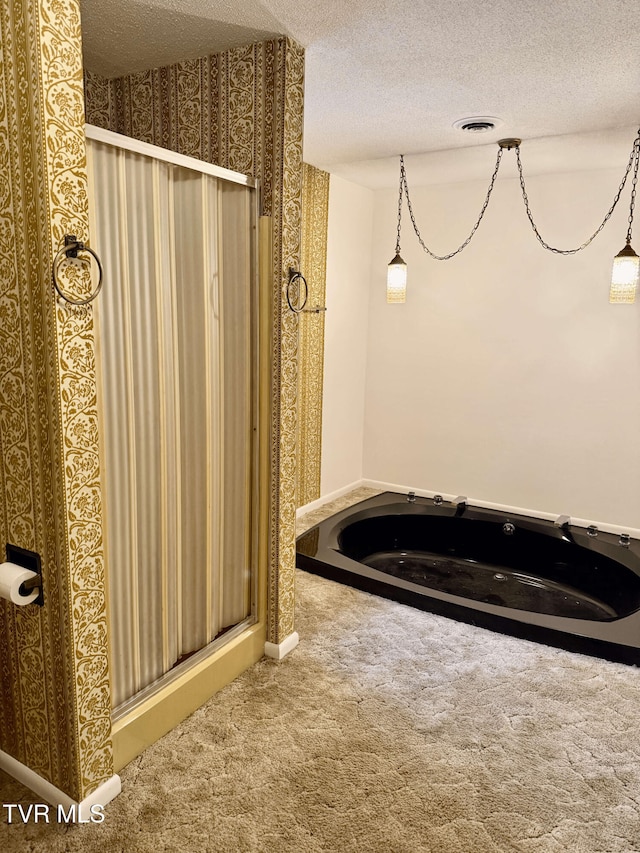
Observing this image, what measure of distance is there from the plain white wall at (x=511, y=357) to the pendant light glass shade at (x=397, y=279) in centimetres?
57

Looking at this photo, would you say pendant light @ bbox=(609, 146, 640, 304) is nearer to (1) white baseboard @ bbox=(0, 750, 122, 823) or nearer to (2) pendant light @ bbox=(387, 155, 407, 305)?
(2) pendant light @ bbox=(387, 155, 407, 305)

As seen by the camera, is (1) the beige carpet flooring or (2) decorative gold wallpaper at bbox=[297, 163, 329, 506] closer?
(1) the beige carpet flooring

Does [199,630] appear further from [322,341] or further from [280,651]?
[322,341]

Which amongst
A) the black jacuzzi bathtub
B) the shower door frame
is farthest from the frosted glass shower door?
the black jacuzzi bathtub

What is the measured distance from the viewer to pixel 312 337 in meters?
4.09

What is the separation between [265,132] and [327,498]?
9.08ft

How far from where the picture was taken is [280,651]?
2.49 metres

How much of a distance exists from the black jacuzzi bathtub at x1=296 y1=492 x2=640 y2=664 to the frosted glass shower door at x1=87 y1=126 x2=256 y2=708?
106 centimetres

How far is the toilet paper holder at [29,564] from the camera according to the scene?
162 cm

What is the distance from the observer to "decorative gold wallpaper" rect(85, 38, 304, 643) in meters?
2.16

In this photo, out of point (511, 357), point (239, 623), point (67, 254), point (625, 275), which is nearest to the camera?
point (67, 254)

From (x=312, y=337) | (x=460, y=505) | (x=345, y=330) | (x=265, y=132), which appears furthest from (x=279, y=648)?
(x=345, y=330)

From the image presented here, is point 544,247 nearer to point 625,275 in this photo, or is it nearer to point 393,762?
point 625,275

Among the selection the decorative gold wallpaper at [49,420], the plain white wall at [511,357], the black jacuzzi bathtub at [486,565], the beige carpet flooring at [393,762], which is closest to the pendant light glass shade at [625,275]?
the plain white wall at [511,357]
